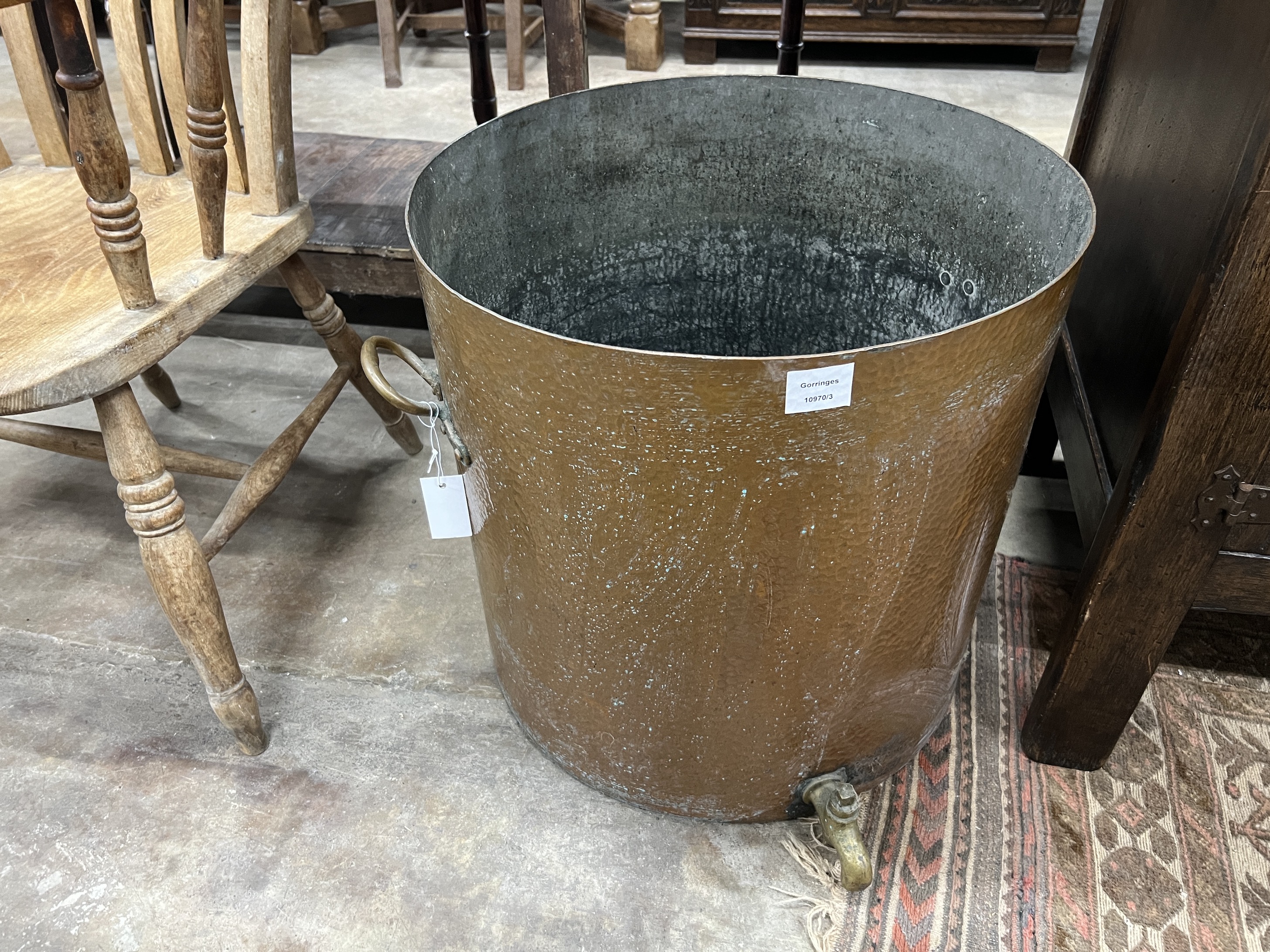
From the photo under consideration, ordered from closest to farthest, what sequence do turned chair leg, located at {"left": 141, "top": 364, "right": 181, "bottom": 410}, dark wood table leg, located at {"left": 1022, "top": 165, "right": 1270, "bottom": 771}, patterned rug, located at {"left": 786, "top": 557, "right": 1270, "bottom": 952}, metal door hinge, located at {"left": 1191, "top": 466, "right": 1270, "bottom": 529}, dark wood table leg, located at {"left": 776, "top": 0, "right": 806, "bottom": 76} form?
1. dark wood table leg, located at {"left": 1022, "top": 165, "right": 1270, "bottom": 771}
2. metal door hinge, located at {"left": 1191, "top": 466, "right": 1270, "bottom": 529}
3. patterned rug, located at {"left": 786, "top": 557, "right": 1270, "bottom": 952}
4. dark wood table leg, located at {"left": 776, "top": 0, "right": 806, "bottom": 76}
5. turned chair leg, located at {"left": 141, "top": 364, "right": 181, "bottom": 410}

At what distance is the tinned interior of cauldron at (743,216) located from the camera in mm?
1192

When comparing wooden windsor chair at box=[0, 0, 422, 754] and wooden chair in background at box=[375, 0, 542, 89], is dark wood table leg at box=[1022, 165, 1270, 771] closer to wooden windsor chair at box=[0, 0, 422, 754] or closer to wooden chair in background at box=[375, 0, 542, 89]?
wooden windsor chair at box=[0, 0, 422, 754]

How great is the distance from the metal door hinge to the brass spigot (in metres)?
0.50

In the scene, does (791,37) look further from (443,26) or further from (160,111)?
(443,26)

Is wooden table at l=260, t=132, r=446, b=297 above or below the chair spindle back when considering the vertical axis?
below

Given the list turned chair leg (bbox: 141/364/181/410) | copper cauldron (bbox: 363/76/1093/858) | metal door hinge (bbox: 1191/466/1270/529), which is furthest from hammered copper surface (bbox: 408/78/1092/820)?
turned chair leg (bbox: 141/364/181/410)

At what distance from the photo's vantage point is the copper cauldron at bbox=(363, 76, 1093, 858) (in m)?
0.81

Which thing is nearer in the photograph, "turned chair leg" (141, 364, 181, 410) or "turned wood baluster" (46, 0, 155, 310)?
"turned wood baluster" (46, 0, 155, 310)

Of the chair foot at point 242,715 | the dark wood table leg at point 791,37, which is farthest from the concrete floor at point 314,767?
the dark wood table leg at point 791,37

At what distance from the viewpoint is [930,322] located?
138cm

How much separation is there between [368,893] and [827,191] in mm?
1145

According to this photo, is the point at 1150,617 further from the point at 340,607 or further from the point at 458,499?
the point at 340,607

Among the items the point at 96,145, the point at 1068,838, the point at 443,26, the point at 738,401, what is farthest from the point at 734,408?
the point at 443,26

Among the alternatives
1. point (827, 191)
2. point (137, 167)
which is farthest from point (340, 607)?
point (827, 191)
